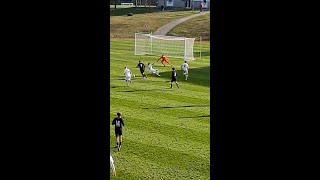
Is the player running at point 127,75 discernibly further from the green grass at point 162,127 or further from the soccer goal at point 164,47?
the soccer goal at point 164,47

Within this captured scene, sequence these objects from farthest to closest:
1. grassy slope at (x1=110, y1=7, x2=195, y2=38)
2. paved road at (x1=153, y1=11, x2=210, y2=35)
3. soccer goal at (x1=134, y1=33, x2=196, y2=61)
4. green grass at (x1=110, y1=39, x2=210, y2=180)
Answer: grassy slope at (x1=110, y1=7, x2=195, y2=38) < paved road at (x1=153, y1=11, x2=210, y2=35) < soccer goal at (x1=134, y1=33, x2=196, y2=61) < green grass at (x1=110, y1=39, x2=210, y2=180)

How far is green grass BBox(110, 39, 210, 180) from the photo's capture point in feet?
39.6

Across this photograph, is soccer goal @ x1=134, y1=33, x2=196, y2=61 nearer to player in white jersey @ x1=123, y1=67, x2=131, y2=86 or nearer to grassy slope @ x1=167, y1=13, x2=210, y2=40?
grassy slope @ x1=167, y1=13, x2=210, y2=40

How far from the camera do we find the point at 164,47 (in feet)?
129

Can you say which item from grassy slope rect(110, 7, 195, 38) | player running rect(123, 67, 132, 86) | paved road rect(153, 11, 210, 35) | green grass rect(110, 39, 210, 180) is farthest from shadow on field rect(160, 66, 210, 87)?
grassy slope rect(110, 7, 195, 38)

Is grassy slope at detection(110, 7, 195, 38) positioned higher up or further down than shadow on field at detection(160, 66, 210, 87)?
higher up

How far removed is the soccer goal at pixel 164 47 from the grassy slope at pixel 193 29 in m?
4.78

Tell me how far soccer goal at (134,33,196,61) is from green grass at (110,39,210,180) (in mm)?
8326

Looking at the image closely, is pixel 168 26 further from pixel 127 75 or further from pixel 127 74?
pixel 127 74

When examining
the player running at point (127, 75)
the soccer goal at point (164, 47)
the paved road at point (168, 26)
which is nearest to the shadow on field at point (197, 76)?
the player running at point (127, 75)

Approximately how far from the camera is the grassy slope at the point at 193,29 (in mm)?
46312

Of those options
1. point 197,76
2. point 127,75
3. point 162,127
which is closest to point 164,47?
point 197,76
